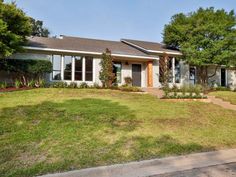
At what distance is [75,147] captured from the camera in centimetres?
652

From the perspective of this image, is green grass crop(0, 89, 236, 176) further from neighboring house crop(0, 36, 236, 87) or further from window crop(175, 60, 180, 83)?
window crop(175, 60, 180, 83)

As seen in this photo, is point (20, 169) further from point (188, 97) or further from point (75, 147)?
point (188, 97)

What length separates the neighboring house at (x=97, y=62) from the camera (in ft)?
60.3

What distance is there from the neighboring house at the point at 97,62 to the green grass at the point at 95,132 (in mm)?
6488

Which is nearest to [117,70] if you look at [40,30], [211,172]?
[211,172]

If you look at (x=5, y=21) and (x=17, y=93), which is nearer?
(x=17, y=93)

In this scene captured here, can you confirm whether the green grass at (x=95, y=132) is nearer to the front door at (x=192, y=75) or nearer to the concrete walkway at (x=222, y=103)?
the concrete walkway at (x=222, y=103)

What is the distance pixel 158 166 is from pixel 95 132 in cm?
264

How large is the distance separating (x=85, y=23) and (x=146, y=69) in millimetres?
8412

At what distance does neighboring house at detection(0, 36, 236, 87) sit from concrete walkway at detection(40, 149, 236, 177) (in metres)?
13.5

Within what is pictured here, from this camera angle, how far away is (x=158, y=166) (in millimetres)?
5520

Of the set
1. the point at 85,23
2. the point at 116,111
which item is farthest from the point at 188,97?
the point at 85,23

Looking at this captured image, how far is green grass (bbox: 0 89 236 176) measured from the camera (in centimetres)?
588

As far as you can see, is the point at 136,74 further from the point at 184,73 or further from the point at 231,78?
the point at 231,78
